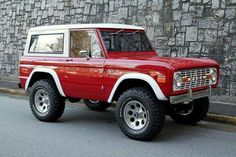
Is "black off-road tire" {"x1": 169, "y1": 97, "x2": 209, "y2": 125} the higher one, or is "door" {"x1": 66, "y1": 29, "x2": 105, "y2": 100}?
"door" {"x1": 66, "y1": 29, "x2": 105, "y2": 100}

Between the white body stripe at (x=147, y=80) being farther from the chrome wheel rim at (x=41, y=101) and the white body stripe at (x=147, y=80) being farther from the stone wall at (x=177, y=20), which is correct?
the stone wall at (x=177, y=20)

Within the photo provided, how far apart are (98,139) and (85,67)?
135cm

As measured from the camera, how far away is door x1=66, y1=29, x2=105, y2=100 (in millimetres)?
6891

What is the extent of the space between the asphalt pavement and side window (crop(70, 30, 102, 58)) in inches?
54.8

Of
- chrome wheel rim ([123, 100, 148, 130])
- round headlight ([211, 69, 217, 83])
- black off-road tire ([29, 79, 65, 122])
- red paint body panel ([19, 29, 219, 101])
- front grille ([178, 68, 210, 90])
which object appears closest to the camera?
red paint body panel ([19, 29, 219, 101])

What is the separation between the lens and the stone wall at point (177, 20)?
975 cm

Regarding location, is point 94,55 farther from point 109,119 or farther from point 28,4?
point 28,4

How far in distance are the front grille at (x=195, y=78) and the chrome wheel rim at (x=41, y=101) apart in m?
3.04

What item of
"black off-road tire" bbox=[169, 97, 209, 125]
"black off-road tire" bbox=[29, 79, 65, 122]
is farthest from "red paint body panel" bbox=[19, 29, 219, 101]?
"black off-road tire" bbox=[169, 97, 209, 125]

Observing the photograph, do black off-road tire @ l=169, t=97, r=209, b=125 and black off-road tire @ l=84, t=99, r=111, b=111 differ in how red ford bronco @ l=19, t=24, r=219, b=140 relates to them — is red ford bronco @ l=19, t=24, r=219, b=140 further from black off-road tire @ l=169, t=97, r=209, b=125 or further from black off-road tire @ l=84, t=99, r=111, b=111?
black off-road tire @ l=84, t=99, r=111, b=111

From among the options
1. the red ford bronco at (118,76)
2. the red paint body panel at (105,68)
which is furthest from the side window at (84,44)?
the red paint body panel at (105,68)

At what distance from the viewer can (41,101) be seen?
8.02 metres

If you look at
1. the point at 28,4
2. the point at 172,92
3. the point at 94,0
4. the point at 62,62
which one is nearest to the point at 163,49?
the point at 94,0

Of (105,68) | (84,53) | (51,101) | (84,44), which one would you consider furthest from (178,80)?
(51,101)
